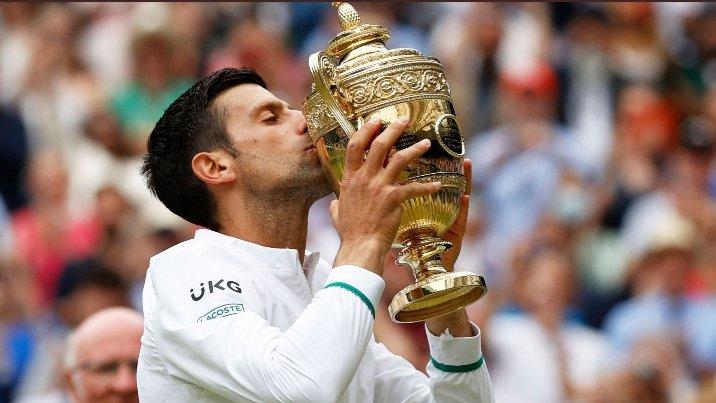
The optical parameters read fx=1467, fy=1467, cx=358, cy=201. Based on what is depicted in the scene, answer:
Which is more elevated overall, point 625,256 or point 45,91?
point 45,91

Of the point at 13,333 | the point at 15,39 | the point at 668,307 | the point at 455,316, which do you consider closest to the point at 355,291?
the point at 455,316

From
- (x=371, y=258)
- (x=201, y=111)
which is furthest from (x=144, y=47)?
(x=371, y=258)

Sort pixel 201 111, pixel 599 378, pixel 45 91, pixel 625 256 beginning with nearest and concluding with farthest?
pixel 201 111
pixel 599 378
pixel 625 256
pixel 45 91

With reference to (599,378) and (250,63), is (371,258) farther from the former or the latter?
(250,63)

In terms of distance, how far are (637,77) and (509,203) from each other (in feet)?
4.45

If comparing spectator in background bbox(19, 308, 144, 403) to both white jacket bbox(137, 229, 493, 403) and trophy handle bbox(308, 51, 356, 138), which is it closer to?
white jacket bbox(137, 229, 493, 403)

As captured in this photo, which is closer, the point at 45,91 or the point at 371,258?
the point at 371,258

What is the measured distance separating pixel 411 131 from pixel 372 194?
20 centimetres

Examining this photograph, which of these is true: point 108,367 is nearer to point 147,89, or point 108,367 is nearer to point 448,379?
point 448,379

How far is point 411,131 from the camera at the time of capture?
3.62 meters

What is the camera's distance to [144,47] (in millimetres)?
9891

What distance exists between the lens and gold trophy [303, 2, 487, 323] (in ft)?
11.9

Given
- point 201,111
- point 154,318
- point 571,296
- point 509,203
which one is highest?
point 509,203

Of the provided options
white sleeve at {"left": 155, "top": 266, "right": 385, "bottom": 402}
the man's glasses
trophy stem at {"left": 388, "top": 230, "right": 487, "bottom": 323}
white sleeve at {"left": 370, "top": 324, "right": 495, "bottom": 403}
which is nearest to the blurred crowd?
the man's glasses
